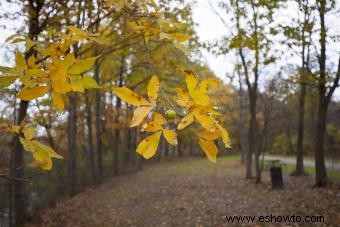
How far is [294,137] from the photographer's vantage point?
35.2 metres

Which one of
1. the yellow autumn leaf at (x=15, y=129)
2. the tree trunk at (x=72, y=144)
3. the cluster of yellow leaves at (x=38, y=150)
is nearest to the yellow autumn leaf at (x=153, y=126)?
the cluster of yellow leaves at (x=38, y=150)

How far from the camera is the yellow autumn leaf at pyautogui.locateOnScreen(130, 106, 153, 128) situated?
34.8 inches

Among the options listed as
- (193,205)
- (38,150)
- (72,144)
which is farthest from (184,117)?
(72,144)

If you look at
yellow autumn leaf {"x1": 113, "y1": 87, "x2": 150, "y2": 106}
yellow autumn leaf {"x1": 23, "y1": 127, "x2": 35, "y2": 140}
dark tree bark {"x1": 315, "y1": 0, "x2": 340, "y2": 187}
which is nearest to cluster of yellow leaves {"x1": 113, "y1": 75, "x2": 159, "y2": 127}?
yellow autumn leaf {"x1": 113, "y1": 87, "x2": 150, "y2": 106}

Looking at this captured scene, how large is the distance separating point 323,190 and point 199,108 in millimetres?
10890

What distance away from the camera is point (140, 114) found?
0.90 m

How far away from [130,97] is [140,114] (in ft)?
0.22

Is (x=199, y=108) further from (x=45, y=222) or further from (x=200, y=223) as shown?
(x=45, y=222)

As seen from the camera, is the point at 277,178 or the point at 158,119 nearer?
the point at 158,119

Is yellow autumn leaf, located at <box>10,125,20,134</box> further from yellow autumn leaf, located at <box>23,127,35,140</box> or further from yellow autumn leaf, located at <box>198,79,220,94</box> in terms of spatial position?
yellow autumn leaf, located at <box>198,79,220,94</box>

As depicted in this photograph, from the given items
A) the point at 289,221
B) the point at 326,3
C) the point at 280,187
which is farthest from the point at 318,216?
the point at 326,3

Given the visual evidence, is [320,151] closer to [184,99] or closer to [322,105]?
[322,105]

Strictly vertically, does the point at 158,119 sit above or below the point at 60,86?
below

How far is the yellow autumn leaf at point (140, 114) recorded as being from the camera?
0.89m
